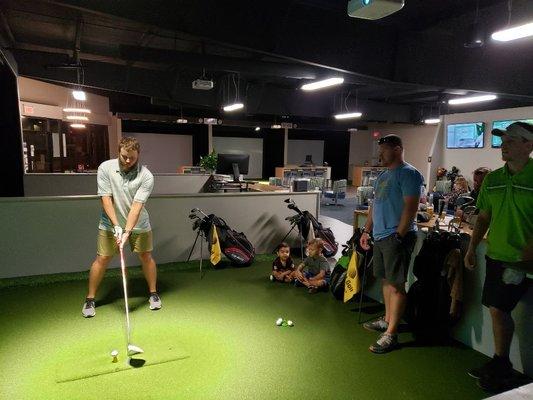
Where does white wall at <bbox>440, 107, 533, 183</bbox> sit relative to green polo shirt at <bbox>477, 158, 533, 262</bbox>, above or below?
above

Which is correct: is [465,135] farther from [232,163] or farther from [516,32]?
[516,32]

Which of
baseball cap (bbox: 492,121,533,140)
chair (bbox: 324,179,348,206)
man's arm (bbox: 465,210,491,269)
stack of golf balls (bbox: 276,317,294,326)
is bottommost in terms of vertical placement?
stack of golf balls (bbox: 276,317,294,326)

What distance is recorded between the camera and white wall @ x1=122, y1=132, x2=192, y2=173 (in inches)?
650

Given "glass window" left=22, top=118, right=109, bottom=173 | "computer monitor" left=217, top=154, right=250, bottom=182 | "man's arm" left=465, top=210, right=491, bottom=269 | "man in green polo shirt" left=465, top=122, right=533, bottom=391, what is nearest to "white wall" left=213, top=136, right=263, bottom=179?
"glass window" left=22, top=118, right=109, bottom=173

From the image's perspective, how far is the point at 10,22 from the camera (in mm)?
5816

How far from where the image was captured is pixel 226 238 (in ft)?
15.3

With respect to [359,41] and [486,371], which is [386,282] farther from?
[359,41]

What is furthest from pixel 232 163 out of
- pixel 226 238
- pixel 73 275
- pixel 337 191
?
pixel 73 275

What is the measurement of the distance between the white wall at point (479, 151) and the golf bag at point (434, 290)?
9744mm

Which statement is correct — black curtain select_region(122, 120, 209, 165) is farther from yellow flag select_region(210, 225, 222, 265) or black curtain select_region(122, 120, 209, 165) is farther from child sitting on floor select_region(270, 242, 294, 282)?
child sitting on floor select_region(270, 242, 294, 282)

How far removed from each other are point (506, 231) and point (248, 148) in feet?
57.1

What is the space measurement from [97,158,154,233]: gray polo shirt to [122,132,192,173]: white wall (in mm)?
13646

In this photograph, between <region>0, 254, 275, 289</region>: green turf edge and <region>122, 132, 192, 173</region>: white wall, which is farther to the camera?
<region>122, 132, 192, 173</region>: white wall

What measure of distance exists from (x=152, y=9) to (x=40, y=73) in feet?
15.7
